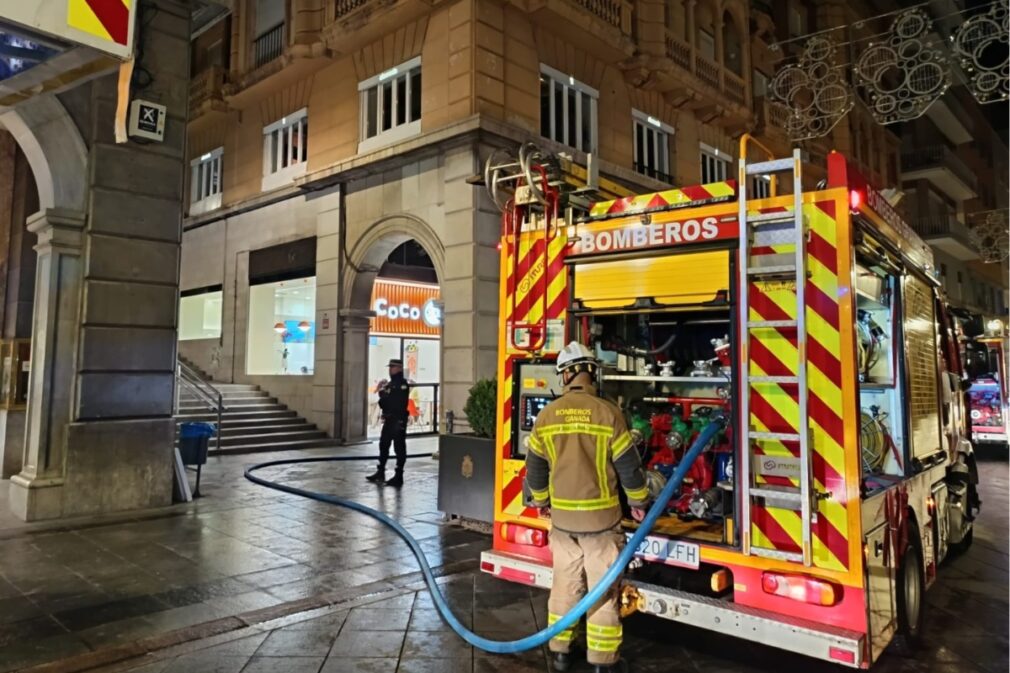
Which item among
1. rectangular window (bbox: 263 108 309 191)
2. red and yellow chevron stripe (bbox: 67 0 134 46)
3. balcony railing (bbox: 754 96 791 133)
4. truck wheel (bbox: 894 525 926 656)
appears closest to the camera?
red and yellow chevron stripe (bbox: 67 0 134 46)

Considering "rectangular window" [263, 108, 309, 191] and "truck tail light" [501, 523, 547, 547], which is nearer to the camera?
"truck tail light" [501, 523, 547, 547]

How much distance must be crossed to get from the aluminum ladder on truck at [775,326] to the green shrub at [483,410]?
3885 mm

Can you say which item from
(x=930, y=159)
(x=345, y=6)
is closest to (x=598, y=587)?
(x=345, y=6)

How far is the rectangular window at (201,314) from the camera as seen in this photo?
66.8 feet

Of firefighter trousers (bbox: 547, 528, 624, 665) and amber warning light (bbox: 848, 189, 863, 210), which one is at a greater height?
amber warning light (bbox: 848, 189, 863, 210)

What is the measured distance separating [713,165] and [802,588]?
60.3 ft

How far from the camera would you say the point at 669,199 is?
4.24 m

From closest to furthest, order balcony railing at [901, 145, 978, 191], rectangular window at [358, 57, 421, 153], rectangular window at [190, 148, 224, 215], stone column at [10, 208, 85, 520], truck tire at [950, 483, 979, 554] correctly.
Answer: truck tire at [950, 483, 979, 554]
stone column at [10, 208, 85, 520]
rectangular window at [358, 57, 421, 153]
rectangular window at [190, 148, 224, 215]
balcony railing at [901, 145, 978, 191]

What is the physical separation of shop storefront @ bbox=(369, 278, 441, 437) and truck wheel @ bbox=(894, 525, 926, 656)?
541 inches

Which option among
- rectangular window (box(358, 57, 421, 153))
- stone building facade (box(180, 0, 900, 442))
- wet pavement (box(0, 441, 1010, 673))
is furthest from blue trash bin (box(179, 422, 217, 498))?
rectangular window (box(358, 57, 421, 153))

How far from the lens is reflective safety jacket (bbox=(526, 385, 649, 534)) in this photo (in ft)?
12.0

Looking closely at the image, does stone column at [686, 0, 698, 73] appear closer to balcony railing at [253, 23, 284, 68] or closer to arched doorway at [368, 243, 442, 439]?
arched doorway at [368, 243, 442, 439]

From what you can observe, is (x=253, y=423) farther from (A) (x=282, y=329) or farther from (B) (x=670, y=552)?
(B) (x=670, y=552)

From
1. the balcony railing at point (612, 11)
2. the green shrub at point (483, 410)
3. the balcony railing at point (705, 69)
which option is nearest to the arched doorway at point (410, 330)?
the balcony railing at point (612, 11)
